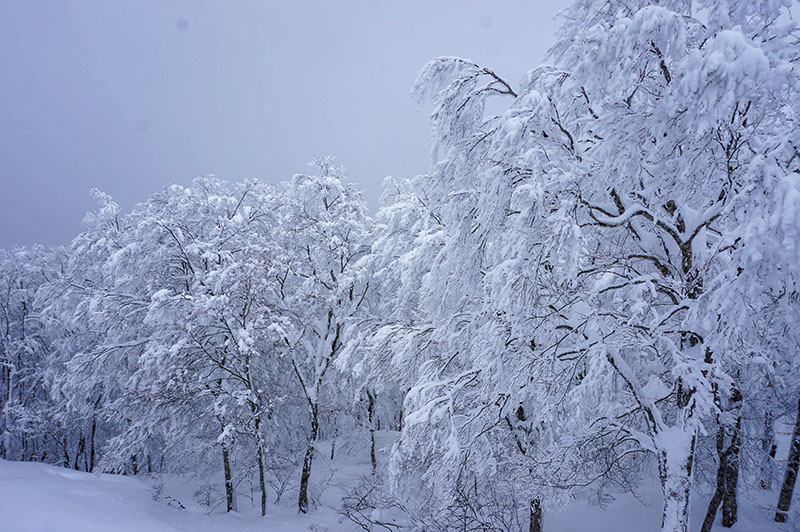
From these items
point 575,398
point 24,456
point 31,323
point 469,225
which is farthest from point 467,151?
point 24,456

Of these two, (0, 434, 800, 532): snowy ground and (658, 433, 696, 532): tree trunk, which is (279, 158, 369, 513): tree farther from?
(658, 433, 696, 532): tree trunk

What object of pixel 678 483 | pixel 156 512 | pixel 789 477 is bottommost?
pixel 156 512

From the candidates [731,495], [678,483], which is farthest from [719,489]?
[678,483]

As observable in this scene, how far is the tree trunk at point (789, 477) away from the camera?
9.23m

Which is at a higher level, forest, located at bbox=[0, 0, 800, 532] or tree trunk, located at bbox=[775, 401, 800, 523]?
forest, located at bbox=[0, 0, 800, 532]

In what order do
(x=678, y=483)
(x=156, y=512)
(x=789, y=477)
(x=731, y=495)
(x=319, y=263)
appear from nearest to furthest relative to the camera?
(x=678, y=483), (x=156, y=512), (x=789, y=477), (x=731, y=495), (x=319, y=263)

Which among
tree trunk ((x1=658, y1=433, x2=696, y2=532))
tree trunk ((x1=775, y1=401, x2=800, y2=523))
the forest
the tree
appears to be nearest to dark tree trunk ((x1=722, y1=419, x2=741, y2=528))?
the forest

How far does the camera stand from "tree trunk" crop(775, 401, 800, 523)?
9234mm

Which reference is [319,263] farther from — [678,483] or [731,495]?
[731,495]

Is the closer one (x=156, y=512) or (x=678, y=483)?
(x=678, y=483)

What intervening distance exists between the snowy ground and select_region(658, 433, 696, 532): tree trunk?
1.87 metres

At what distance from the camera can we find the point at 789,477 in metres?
9.72

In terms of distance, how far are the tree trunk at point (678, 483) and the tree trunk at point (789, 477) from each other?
6.71 metres

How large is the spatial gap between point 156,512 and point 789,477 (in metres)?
14.6
